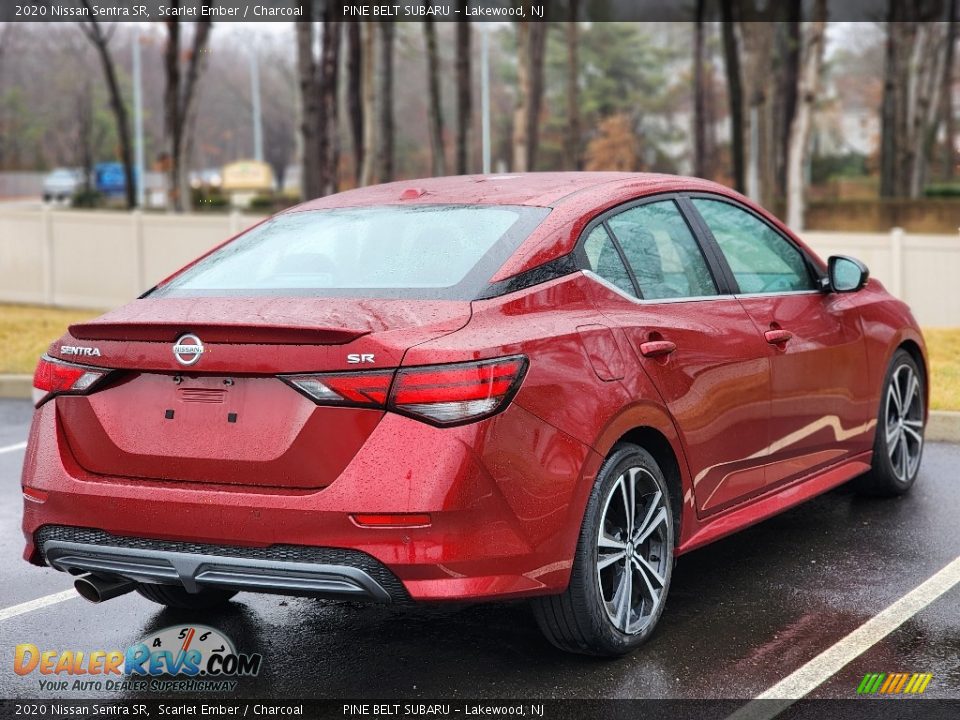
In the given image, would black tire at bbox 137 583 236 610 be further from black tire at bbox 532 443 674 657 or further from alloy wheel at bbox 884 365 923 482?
alloy wheel at bbox 884 365 923 482

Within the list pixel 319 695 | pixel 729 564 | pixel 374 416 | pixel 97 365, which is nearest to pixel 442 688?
pixel 319 695

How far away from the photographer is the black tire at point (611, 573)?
4.48 metres

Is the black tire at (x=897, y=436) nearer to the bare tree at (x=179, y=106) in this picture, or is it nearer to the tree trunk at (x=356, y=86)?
the bare tree at (x=179, y=106)

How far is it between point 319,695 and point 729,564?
225 centimetres

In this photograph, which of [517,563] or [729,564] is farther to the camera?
[729,564]

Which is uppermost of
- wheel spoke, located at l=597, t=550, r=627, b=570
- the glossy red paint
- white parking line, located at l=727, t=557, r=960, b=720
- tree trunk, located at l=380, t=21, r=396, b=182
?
tree trunk, located at l=380, t=21, r=396, b=182

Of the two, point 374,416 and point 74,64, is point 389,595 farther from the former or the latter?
point 74,64

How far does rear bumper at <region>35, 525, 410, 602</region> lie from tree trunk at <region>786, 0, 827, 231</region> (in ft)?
74.9

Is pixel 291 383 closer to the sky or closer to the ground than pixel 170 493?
closer to the sky

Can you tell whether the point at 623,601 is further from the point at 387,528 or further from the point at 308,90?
the point at 308,90

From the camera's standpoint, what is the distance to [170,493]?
421 centimetres

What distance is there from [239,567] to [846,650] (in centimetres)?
215

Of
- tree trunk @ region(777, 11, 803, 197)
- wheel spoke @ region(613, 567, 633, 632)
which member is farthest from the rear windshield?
tree trunk @ region(777, 11, 803, 197)

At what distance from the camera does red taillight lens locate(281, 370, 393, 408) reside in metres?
4.04
